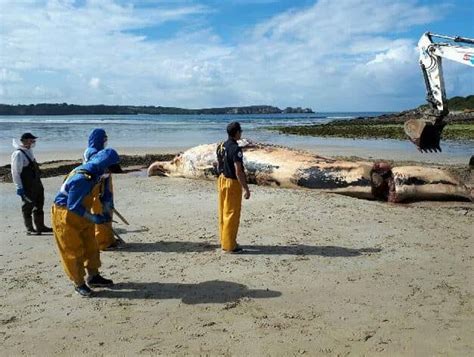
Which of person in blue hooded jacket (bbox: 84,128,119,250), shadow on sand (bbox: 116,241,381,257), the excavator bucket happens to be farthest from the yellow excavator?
person in blue hooded jacket (bbox: 84,128,119,250)

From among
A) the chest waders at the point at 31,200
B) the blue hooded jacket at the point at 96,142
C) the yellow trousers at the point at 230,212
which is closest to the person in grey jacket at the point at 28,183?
the chest waders at the point at 31,200

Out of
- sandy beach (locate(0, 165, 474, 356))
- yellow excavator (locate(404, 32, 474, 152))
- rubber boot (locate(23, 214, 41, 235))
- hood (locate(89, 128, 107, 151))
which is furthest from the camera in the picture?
yellow excavator (locate(404, 32, 474, 152))

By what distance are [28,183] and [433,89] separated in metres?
10.3

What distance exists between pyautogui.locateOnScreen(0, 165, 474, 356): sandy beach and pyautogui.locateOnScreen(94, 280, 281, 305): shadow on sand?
23 mm

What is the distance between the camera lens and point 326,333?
4.75 metres

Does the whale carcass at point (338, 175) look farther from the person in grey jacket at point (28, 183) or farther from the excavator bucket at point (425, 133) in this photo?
the person in grey jacket at point (28, 183)

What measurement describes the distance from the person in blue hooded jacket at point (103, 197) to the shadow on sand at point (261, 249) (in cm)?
27

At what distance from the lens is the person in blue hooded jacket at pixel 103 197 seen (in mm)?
6723

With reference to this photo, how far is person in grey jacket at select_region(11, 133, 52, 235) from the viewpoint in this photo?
848 cm

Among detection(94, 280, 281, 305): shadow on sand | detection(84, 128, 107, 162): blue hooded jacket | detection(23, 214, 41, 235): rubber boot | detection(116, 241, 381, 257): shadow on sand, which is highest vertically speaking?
detection(84, 128, 107, 162): blue hooded jacket

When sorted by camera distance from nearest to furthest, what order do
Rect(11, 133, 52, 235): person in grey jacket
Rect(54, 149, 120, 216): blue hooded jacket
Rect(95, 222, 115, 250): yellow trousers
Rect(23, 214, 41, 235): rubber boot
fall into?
Rect(54, 149, 120, 216): blue hooded jacket, Rect(95, 222, 115, 250): yellow trousers, Rect(11, 133, 52, 235): person in grey jacket, Rect(23, 214, 41, 235): rubber boot

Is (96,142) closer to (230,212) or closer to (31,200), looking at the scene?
(230,212)

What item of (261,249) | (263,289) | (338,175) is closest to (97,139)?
(261,249)

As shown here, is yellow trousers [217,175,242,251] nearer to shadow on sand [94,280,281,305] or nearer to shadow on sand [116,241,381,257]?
shadow on sand [116,241,381,257]
